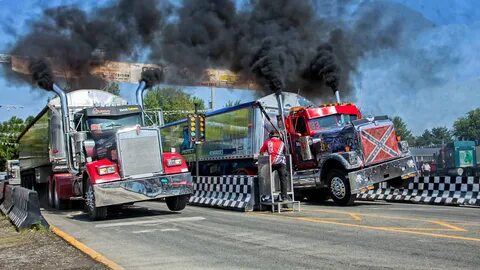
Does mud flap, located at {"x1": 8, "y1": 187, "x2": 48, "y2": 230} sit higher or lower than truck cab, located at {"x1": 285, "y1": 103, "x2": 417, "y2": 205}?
lower

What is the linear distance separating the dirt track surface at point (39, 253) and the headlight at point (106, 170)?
2000mm

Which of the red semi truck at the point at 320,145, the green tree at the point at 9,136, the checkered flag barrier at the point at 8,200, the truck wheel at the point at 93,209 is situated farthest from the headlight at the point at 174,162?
the green tree at the point at 9,136

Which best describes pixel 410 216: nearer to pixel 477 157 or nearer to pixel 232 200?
pixel 232 200

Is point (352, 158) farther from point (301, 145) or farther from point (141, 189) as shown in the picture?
point (141, 189)

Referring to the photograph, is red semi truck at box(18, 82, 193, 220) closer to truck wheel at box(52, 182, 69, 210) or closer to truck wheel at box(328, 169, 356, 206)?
truck wheel at box(52, 182, 69, 210)

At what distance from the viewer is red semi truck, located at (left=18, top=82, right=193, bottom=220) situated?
12164mm

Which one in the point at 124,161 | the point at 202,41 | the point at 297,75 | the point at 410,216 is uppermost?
the point at 202,41

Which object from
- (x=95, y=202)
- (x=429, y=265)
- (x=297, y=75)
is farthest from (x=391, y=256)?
(x=297, y=75)

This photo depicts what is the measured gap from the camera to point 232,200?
13.8 meters

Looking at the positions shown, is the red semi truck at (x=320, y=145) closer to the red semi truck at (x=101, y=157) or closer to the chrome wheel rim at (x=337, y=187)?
the chrome wheel rim at (x=337, y=187)

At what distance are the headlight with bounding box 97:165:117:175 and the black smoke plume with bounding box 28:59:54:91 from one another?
5159 millimetres

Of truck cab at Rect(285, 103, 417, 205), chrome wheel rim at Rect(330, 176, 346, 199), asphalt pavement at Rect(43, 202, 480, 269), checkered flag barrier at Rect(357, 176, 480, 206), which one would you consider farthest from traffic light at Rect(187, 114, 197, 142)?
checkered flag barrier at Rect(357, 176, 480, 206)

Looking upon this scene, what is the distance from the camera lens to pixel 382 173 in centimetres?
1405

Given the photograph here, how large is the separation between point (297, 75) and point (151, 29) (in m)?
5.64
